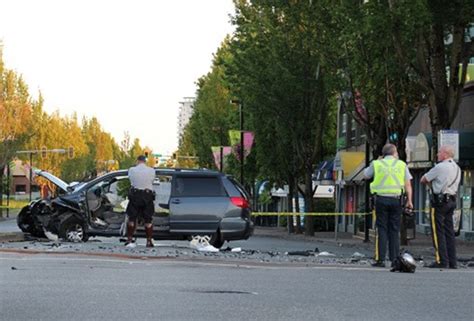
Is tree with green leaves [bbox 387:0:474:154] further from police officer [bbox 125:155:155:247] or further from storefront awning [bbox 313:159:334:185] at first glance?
storefront awning [bbox 313:159:334:185]

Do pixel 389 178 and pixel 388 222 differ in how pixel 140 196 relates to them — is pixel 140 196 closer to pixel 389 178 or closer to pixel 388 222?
pixel 388 222

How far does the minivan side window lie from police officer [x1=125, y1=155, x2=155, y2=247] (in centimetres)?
219

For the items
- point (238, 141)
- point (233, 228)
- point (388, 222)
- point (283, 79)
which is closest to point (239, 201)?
point (233, 228)

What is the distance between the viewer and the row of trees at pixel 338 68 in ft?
85.8

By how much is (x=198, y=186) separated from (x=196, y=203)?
0.41 m

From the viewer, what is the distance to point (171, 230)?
70.9ft

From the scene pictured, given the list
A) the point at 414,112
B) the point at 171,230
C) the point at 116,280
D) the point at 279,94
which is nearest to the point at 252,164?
the point at 279,94

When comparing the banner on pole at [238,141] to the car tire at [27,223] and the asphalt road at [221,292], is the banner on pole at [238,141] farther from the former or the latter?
the asphalt road at [221,292]

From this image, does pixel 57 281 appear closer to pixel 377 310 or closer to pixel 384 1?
pixel 377 310

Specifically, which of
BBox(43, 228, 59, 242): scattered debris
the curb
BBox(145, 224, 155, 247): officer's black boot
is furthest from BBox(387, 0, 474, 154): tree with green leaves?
the curb

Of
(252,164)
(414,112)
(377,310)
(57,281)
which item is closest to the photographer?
(377,310)

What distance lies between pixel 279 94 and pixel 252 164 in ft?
69.0

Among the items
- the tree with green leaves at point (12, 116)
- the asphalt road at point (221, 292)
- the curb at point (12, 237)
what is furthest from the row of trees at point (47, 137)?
the asphalt road at point (221, 292)

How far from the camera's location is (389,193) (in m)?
15.6
